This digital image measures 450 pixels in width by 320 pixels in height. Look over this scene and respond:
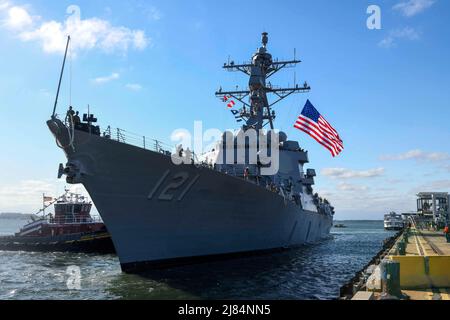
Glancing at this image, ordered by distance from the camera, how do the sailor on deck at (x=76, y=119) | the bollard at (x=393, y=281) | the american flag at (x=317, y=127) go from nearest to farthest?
the bollard at (x=393, y=281) → the sailor on deck at (x=76, y=119) → the american flag at (x=317, y=127)

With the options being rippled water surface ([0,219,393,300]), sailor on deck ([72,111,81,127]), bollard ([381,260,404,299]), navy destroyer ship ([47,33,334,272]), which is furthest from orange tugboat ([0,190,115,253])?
bollard ([381,260,404,299])

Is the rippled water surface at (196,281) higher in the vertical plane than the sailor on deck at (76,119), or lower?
lower

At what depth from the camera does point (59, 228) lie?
28.8 meters

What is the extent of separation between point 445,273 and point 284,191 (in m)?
14.9

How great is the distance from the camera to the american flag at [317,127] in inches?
776

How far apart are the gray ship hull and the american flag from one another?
4.18 metres

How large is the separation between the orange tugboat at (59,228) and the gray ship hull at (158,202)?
12.9m

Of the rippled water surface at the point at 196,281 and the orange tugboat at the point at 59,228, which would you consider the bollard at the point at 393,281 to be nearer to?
the rippled water surface at the point at 196,281

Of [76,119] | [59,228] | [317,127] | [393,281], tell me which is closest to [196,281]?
[76,119]

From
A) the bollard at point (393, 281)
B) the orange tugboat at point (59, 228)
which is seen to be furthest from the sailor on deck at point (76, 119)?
the orange tugboat at point (59, 228)

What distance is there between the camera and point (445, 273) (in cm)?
790
